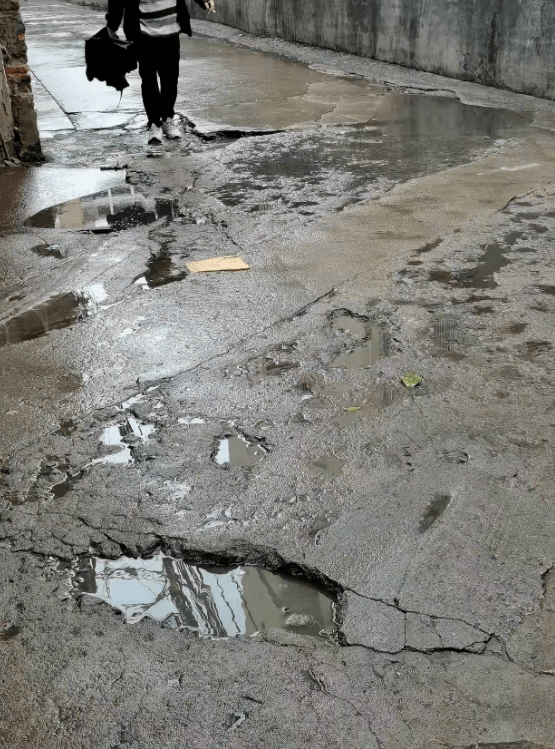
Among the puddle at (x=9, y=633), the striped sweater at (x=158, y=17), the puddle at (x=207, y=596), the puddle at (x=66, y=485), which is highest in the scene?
the striped sweater at (x=158, y=17)

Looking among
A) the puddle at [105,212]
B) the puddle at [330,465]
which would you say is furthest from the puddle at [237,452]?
the puddle at [105,212]

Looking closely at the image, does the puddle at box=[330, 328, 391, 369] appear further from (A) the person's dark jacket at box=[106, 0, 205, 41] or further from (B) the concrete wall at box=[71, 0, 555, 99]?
(B) the concrete wall at box=[71, 0, 555, 99]

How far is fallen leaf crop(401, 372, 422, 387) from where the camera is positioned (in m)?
3.32

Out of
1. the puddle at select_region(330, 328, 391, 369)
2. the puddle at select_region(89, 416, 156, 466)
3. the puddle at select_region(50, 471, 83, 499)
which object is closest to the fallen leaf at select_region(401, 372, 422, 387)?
the puddle at select_region(330, 328, 391, 369)

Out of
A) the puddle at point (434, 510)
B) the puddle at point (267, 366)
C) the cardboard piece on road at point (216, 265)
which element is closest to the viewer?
the puddle at point (434, 510)

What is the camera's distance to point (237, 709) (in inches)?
75.3

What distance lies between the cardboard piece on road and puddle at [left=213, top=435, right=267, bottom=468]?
5.84ft

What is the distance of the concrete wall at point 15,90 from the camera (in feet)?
20.5

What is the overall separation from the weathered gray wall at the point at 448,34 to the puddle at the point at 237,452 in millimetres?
7134

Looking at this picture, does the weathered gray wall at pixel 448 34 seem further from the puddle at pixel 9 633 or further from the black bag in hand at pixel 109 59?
the puddle at pixel 9 633

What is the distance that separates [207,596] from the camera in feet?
7.61

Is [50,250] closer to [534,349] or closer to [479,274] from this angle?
[479,274]

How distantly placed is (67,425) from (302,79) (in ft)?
28.2

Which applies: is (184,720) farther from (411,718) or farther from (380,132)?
(380,132)
